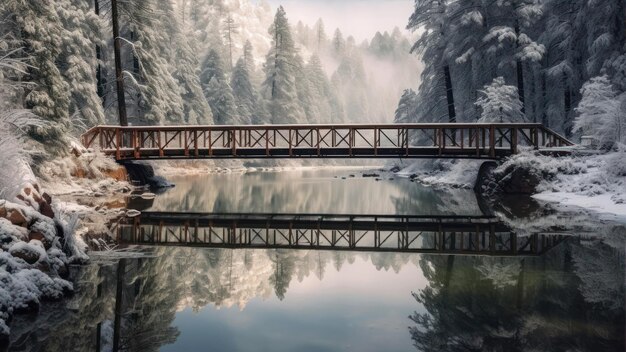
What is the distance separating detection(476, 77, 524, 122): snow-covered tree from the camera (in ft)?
98.5

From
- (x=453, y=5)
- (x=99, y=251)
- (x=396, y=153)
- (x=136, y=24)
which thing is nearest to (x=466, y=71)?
(x=453, y=5)

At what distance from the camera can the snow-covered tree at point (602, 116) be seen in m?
23.0

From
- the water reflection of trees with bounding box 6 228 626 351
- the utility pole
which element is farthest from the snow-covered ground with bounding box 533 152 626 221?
the utility pole

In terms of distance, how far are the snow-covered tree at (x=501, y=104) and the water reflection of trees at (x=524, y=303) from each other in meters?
19.6

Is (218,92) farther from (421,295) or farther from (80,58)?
(421,295)

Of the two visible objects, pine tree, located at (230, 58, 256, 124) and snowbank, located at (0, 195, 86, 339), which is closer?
snowbank, located at (0, 195, 86, 339)

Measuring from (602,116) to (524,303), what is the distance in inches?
752

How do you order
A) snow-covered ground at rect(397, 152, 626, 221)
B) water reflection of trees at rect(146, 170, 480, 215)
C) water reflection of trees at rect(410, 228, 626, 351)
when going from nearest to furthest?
water reflection of trees at rect(410, 228, 626, 351)
snow-covered ground at rect(397, 152, 626, 221)
water reflection of trees at rect(146, 170, 480, 215)

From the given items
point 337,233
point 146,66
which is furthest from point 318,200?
point 146,66

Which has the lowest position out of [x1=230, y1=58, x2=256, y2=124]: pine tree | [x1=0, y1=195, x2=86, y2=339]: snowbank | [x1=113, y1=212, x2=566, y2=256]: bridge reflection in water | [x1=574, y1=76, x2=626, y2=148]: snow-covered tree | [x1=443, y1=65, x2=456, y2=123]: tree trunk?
[x1=113, y1=212, x2=566, y2=256]: bridge reflection in water

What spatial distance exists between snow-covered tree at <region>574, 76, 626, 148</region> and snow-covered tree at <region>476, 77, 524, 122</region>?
15.5 ft

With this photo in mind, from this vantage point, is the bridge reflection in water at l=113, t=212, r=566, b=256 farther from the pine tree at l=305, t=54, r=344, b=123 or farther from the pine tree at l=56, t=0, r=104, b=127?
the pine tree at l=305, t=54, r=344, b=123

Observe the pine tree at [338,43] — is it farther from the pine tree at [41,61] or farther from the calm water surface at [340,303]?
the calm water surface at [340,303]

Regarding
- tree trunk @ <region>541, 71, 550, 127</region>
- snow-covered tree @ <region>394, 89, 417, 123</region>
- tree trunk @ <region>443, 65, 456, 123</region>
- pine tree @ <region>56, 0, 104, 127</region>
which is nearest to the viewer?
pine tree @ <region>56, 0, 104, 127</region>
